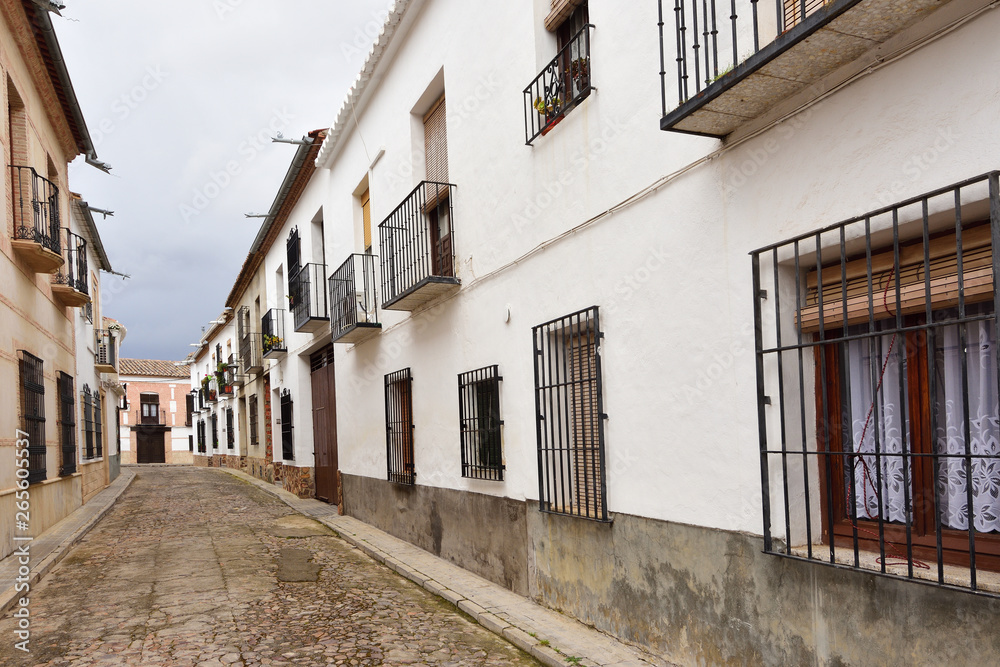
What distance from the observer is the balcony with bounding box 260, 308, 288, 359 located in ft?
56.2

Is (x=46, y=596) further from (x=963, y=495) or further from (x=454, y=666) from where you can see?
(x=963, y=495)

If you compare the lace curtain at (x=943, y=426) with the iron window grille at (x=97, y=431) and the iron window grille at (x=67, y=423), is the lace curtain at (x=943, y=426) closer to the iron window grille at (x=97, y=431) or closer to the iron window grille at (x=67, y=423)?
the iron window grille at (x=67, y=423)

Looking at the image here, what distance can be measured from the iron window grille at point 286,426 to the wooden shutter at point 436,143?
369 inches

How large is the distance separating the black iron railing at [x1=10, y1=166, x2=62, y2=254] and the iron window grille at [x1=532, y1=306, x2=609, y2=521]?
7091 mm

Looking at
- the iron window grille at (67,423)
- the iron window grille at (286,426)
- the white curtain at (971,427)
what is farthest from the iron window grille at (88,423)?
the white curtain at (971,427)

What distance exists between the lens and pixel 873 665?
10.4 feet

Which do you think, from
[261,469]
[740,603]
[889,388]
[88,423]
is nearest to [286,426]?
[88,423]

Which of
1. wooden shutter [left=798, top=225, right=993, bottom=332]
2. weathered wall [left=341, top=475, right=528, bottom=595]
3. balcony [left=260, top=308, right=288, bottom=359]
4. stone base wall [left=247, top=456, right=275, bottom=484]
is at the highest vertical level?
balcony [left=260, top=308, right=288, bottom=359]

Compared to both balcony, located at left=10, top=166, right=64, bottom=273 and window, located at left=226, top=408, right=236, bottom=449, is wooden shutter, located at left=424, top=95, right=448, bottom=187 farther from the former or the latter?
→ window, located at left=226, top=408, right=236, bottom=449

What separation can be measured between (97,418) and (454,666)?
1610cm

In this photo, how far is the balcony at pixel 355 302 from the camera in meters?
10.3

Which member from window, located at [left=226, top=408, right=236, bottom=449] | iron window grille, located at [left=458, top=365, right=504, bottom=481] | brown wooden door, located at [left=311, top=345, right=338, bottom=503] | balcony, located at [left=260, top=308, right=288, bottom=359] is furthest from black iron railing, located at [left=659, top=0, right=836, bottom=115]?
window, located at [left=226, top=408, right=236, bottom=449]

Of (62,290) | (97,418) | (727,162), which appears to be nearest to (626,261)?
(727,162)

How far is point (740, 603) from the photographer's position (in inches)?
153
